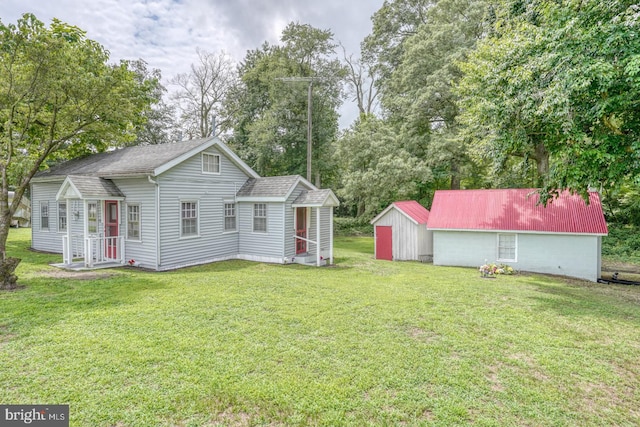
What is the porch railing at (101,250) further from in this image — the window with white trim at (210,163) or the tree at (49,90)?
the window with white trim at (210,163)

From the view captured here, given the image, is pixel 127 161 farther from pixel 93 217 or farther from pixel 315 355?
pixel 315 355

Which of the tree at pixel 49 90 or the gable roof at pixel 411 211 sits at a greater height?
the tree at pixel 49 90

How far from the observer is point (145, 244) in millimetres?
11438

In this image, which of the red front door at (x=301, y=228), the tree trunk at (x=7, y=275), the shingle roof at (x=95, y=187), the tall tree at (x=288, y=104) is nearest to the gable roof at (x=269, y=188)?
the red front door at (x=301, y=228)

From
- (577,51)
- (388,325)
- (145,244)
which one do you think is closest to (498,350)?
(388,325)

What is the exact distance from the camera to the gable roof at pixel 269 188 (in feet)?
43.2

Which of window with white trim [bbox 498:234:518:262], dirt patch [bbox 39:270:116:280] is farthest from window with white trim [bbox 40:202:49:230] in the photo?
window with white trim [bbox 498:234:518:262]

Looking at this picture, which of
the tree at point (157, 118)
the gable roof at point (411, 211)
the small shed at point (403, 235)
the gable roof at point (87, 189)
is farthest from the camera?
the tree at point (157, 118)

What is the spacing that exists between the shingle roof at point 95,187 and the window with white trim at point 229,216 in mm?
3867

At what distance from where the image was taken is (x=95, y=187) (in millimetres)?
11320

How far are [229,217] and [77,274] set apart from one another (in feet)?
18.6

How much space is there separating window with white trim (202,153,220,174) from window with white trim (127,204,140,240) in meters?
2.80

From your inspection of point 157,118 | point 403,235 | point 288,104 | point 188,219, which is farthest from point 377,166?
point 157,118

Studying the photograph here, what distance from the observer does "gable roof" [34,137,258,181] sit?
11416 mm
